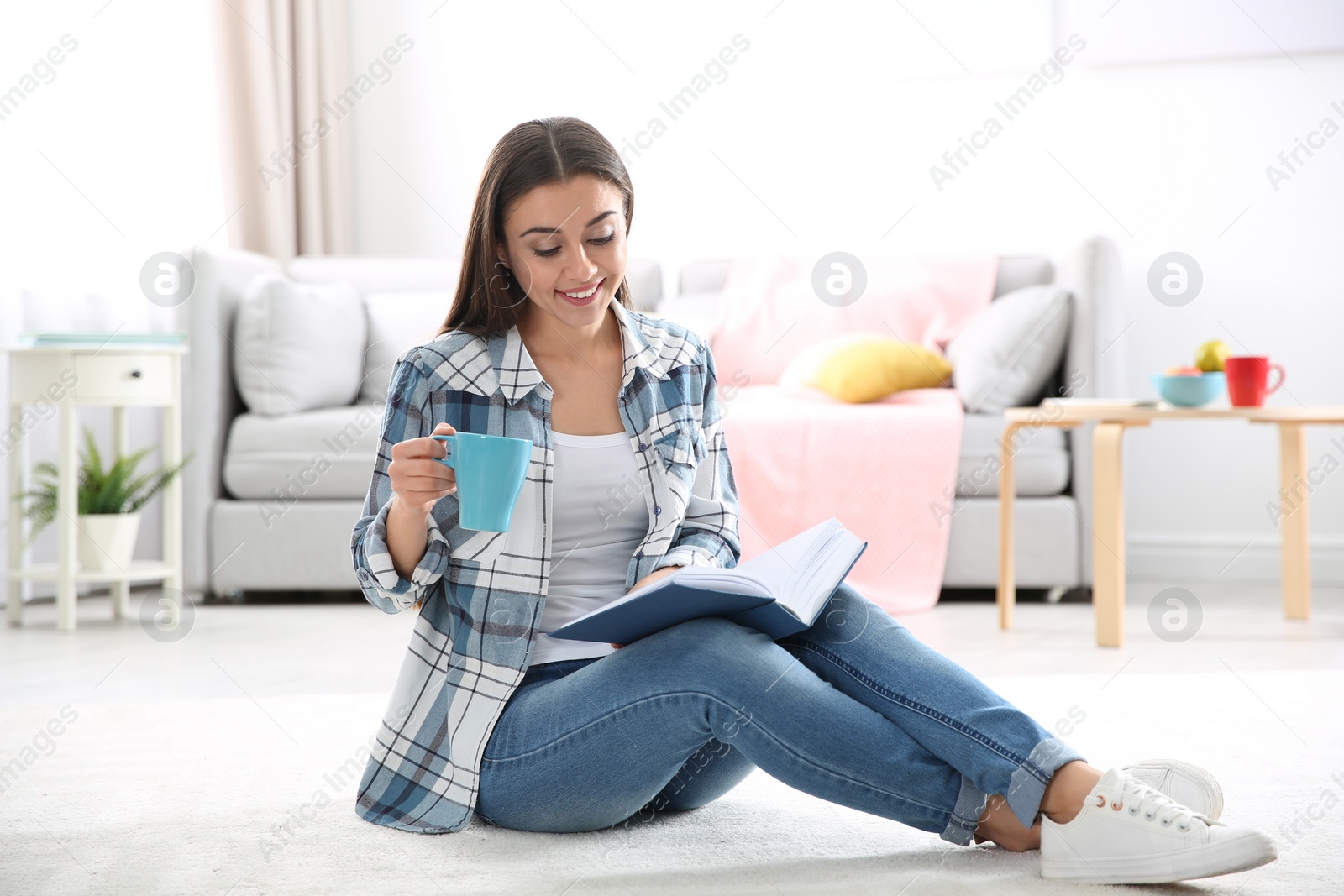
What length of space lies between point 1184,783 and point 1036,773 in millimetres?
186

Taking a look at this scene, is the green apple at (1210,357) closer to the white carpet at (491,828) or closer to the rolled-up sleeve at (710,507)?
the white carpet at (491,828)

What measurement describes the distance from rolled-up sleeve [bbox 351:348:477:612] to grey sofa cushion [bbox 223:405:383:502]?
5.73 ft

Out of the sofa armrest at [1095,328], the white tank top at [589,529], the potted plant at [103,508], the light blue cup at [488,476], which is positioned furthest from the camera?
the sofa armrest at [1095,328]

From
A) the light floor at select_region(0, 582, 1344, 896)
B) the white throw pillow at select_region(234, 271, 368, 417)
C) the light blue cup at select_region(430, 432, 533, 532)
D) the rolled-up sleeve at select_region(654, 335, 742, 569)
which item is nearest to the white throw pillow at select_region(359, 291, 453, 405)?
the white throw pillow at select_region(234, 271, 368, 417)

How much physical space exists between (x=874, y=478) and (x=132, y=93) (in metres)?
2.17

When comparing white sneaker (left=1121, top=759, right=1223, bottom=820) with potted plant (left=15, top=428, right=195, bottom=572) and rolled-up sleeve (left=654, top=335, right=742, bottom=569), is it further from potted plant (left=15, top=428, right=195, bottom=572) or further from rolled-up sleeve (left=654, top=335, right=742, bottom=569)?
potted plant (left=15, top=428, right=195, bottom=572)

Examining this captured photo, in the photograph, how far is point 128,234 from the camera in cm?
323

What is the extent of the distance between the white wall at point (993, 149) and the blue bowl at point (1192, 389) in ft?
2.23

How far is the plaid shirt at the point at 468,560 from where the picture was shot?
3.67ft

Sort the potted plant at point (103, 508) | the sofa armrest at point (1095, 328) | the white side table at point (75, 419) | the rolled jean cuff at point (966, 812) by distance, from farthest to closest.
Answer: the sofa armrest at point (1095, 328) < the potted plant at point (103, 508) < the white side table at point (75, 419) < the rolled jean cuff at point (966, 812)

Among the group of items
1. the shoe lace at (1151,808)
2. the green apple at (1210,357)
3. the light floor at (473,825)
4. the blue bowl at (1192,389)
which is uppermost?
the green apple at (1210,357)

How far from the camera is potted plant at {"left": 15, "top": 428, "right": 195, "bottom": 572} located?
2699 mm

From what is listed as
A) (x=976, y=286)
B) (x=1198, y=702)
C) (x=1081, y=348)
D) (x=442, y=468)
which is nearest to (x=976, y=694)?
(x=442, y=468)

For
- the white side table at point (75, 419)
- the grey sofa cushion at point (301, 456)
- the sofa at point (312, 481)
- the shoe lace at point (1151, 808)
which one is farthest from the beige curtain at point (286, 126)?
the shoe lace at point (1151, 808)
